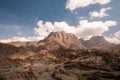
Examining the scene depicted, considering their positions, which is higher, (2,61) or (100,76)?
(2,61)

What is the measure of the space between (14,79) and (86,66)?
152ft

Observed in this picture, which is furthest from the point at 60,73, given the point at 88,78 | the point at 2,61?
the point at 2,61

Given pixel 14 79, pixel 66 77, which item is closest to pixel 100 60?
pixel 66 77

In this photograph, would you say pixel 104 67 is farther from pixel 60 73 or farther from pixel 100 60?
pixel 60 73

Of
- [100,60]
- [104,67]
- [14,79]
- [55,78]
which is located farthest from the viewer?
[100,60]

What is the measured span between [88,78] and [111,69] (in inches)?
644

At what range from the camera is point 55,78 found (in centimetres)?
9225

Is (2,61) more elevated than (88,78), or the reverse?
(2,61)

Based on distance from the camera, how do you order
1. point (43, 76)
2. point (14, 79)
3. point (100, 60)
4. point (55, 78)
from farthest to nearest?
point (100, 60) → point (43, 76) → point (55, 78) → point (14, 79)

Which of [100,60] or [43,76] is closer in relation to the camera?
[43,76]

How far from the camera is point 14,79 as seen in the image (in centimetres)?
8638

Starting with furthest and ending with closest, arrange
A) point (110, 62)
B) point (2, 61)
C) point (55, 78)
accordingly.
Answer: point (2, 61) < point (110, 62) < point (55, 78)

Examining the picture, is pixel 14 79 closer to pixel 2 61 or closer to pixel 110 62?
pixel 110 62

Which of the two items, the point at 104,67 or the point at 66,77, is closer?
the point at 66,77
